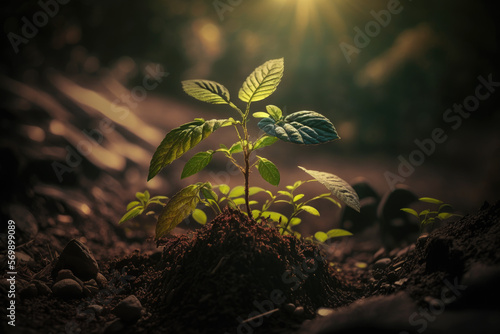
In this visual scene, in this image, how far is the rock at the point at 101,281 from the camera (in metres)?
1.35

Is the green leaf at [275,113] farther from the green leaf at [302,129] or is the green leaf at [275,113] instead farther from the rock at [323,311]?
the rock at [323,311]

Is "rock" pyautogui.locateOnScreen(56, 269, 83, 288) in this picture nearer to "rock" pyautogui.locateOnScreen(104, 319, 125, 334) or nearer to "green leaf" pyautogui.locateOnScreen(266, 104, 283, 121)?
"rock" pyautogui.locateOnScreen(104, 319, 125, 334)

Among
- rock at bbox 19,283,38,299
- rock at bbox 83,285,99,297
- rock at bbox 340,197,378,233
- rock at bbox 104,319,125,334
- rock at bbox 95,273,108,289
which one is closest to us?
rock at bbox 104,319,125,334

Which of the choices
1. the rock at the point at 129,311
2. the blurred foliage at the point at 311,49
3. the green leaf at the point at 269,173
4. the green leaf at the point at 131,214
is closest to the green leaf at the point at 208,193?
the green leaf at the point at 269,173

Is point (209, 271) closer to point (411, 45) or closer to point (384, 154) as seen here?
point (384, 154)

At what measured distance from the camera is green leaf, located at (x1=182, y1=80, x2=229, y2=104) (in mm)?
1312

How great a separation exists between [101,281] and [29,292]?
28 centimetres

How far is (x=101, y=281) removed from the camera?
1.37 m

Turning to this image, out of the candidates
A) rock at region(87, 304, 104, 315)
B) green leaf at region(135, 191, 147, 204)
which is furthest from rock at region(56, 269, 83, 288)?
green leaf at region(135, 191, 147, 204)

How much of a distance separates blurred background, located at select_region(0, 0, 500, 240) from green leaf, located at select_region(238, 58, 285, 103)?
1300mm

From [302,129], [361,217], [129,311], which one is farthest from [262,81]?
[361,217]

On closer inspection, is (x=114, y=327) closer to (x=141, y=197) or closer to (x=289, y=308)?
(x=289, y=308)

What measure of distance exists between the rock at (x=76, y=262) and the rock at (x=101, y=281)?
24mm

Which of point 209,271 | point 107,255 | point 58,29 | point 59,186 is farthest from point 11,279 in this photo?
point 58,29
